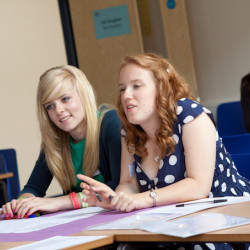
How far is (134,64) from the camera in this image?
244 cm

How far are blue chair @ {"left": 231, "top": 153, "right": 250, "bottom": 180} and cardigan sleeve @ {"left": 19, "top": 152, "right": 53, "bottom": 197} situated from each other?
3.35ft

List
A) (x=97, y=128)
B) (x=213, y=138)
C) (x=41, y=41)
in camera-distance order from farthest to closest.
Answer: (x=41, y=41) → (x=97, y=128) → (x=213, y=138)

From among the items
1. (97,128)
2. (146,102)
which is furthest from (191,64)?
(146,102)

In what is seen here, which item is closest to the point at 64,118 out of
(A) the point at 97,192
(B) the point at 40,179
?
(B) the point at 40,179

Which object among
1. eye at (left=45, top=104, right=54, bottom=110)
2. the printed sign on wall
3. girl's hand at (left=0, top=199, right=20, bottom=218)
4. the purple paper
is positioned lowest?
girl's hand at (left=0, top=199, right=20, bottom=218)

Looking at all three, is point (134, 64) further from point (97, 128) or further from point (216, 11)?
point (216, 11)

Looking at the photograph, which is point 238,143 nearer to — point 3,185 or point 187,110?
point 187,110

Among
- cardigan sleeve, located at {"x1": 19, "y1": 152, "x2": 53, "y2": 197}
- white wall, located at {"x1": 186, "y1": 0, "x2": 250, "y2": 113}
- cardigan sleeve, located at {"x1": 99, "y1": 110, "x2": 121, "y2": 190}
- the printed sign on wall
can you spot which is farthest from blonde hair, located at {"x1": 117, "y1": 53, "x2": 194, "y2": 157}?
the printed sign on wall

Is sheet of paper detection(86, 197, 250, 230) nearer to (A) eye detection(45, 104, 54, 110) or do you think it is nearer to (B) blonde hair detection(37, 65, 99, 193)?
(B) blonde hair detection(37, 65, 99, 193)

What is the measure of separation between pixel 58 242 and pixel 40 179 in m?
1.41

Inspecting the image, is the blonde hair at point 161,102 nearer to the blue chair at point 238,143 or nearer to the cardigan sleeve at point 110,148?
the cardigan sleeve at point 110,148

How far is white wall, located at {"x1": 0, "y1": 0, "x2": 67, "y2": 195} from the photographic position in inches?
236

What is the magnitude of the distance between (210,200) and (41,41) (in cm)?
462

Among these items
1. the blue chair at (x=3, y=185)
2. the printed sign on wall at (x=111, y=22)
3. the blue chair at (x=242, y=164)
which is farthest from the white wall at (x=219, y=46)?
the blue chair at (x=242, y=164)
